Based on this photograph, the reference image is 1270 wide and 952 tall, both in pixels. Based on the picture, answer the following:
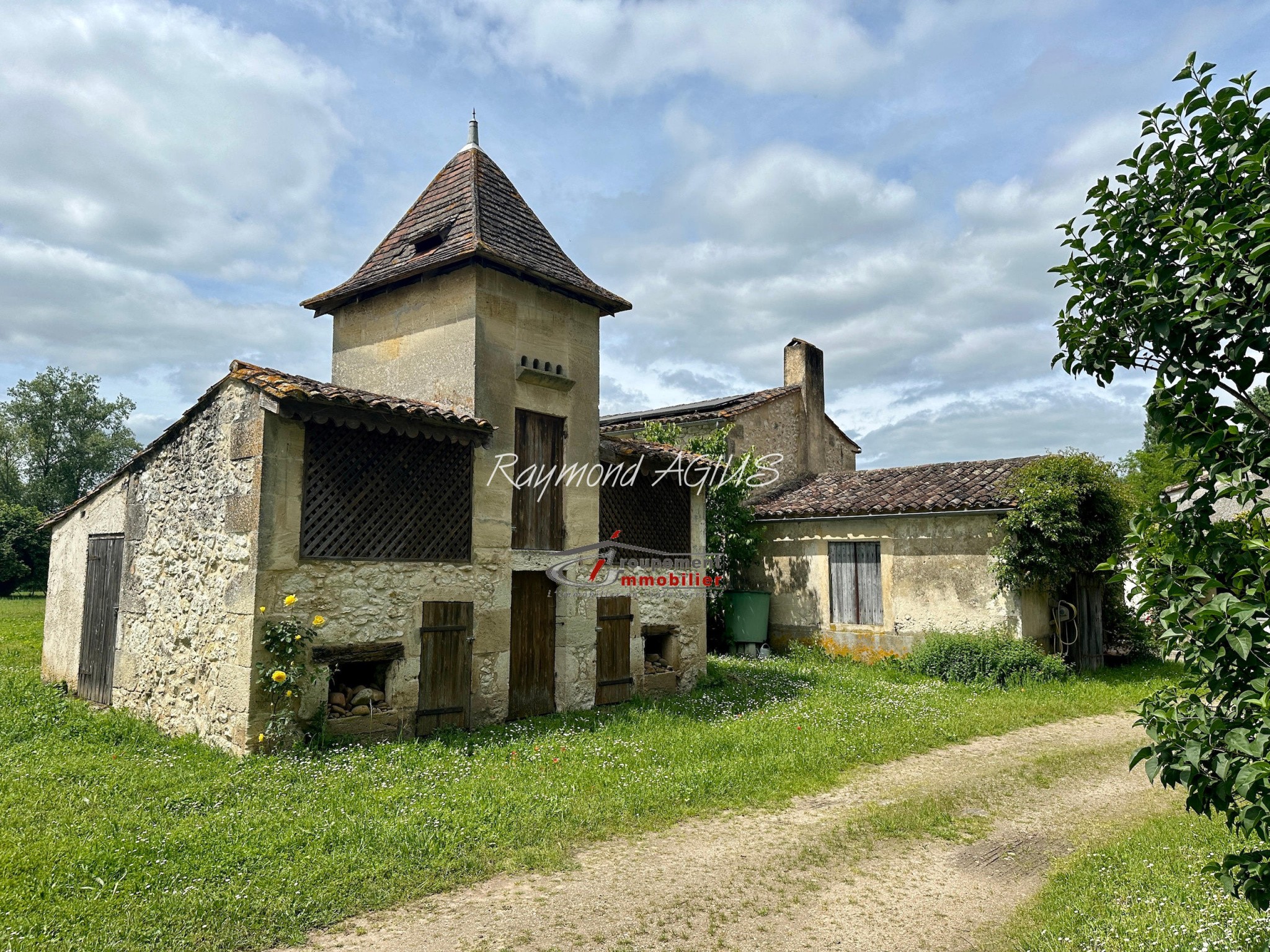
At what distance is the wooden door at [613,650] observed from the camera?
434 inches

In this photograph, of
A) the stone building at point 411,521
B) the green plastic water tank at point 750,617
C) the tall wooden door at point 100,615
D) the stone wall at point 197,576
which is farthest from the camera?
the green plastic water tank at point 750,617

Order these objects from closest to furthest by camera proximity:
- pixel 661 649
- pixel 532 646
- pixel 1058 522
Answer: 1. pixel 532 646
2. pixel 661 649
3. pixel 1058 522

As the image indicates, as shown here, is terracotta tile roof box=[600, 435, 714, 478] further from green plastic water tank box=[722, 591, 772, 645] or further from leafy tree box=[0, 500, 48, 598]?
leafy tree box=[0, 500, 48, 598]

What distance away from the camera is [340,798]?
6387 millimetres

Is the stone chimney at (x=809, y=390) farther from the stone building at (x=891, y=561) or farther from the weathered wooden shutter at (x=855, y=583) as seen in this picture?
the weathered wooden shutter at (x=855, y=583)

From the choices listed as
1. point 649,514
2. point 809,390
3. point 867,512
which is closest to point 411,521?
point 649,514

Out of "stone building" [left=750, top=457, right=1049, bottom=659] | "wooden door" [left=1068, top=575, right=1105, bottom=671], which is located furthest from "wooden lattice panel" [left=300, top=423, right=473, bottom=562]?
"wooden door" [left=1068, top=575, right=1105, bottom=671]

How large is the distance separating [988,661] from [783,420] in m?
8.28

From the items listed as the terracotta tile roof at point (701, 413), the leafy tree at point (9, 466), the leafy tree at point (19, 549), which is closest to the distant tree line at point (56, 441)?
the leafy tree at point (9, 466)

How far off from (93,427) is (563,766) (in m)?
46.1

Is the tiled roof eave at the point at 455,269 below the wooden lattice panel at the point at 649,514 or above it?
above

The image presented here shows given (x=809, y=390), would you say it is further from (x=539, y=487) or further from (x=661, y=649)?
(x=539, y=487)

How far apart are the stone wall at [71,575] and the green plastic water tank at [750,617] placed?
35.1 ft

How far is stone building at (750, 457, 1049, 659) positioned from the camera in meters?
13.9
